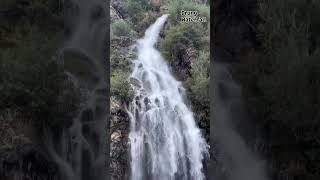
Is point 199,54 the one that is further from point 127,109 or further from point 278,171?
point 278,171

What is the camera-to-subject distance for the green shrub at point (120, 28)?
6.20 meters

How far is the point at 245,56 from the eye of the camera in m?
6.08

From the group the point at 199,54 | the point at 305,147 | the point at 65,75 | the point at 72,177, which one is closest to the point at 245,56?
the point at 199,54

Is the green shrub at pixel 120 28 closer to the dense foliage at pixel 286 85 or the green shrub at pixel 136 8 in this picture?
the green shrub at pixel 136 8

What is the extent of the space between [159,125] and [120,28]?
1.32 meters

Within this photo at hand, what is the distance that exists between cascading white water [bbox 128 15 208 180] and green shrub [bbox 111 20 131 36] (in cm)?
22

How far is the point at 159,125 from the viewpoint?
20.3 feet

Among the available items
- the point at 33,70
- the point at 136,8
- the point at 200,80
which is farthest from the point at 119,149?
the point at 136,8

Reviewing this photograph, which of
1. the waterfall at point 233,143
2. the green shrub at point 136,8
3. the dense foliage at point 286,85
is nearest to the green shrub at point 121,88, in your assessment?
the green shrub at point 136,8

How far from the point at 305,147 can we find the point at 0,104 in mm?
3710

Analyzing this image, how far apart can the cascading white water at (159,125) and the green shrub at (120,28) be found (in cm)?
22

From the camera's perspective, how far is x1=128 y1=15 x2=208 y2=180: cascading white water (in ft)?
20.1

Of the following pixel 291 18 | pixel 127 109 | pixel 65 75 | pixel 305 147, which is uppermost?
pixel 291 18

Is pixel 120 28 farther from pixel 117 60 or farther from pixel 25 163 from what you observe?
pixel 25 163
